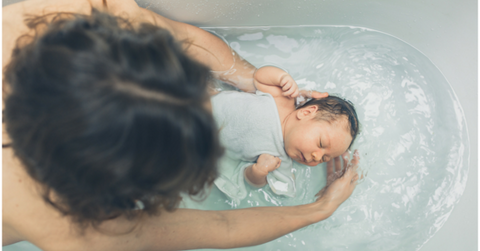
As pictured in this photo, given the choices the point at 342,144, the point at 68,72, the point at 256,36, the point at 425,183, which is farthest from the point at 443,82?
the point at 68,72

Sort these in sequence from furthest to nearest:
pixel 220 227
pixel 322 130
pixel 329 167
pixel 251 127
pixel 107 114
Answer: pixel 329 167 < pixel 251 127 < pixel 322 130 < pixel 220 227 < pixel 107 114

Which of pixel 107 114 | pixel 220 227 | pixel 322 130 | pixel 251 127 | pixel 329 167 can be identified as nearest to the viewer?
pixel 107 114

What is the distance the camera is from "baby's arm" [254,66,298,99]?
106cm

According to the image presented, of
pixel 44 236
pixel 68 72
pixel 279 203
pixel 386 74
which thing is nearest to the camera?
pixel 68 72

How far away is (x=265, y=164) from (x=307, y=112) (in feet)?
0.80

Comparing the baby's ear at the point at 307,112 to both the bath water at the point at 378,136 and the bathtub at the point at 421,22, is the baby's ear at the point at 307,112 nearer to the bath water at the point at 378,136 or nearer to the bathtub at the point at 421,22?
the bath water at the point at 378,136

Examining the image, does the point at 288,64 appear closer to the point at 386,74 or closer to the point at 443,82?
the point at 386,74

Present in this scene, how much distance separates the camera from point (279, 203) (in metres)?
1.15

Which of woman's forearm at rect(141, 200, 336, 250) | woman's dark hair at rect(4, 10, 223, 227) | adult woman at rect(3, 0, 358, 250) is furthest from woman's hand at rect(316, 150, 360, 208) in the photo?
woman's dark hair at rect(4, 10, 223, 227)

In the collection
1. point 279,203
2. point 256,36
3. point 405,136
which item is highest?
point 256,36

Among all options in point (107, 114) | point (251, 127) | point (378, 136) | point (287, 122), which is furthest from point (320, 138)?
point (107, 114)

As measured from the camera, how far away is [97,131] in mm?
397

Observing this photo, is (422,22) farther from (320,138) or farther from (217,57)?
(217,57)

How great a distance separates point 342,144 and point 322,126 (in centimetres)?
10
